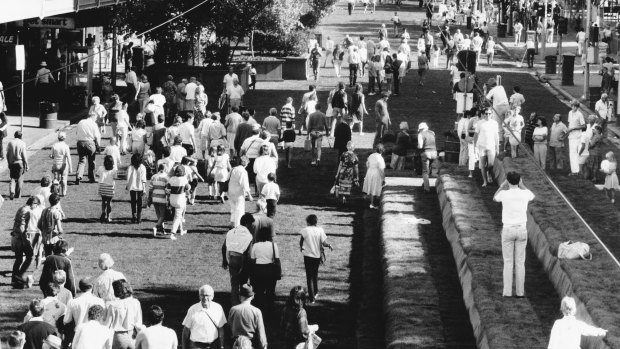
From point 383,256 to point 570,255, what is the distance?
3.65 metres

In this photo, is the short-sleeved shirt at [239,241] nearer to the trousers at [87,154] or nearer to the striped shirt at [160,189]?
the striped shirt at [160,189]

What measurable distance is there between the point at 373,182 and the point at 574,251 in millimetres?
7642

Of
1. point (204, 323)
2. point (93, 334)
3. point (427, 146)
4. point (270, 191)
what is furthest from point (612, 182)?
point (93, 334)

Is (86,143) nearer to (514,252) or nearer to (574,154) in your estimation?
(574,154)

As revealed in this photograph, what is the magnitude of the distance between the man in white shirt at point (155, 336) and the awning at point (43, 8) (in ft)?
63.7

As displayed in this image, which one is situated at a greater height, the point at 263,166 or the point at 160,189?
the point at 263,166

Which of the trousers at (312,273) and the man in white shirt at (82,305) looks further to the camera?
the trousers at (312,273)

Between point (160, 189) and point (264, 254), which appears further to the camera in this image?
point (160, 189)

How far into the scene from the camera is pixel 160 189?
23.0 metres

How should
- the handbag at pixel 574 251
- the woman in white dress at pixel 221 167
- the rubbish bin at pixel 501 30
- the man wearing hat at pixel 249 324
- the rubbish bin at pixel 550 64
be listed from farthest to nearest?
the rubbish bin at pixel 501 30 → the rubbish bin at pixel 550 64 → the woman in white dress at pixel 221 167 → the handbag at pixel 574 251 → the man wearing hat at pixel 249 324

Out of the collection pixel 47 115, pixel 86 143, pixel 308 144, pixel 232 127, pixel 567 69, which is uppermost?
pixel 567 69

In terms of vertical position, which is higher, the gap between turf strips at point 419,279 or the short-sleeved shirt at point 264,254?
the short-sleeved shirt at point 264,254

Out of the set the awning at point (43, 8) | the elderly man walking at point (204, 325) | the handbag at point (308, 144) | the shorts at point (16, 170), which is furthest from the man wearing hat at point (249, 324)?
the awning at point (43, 8)

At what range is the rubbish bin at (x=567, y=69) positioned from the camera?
153 feet
